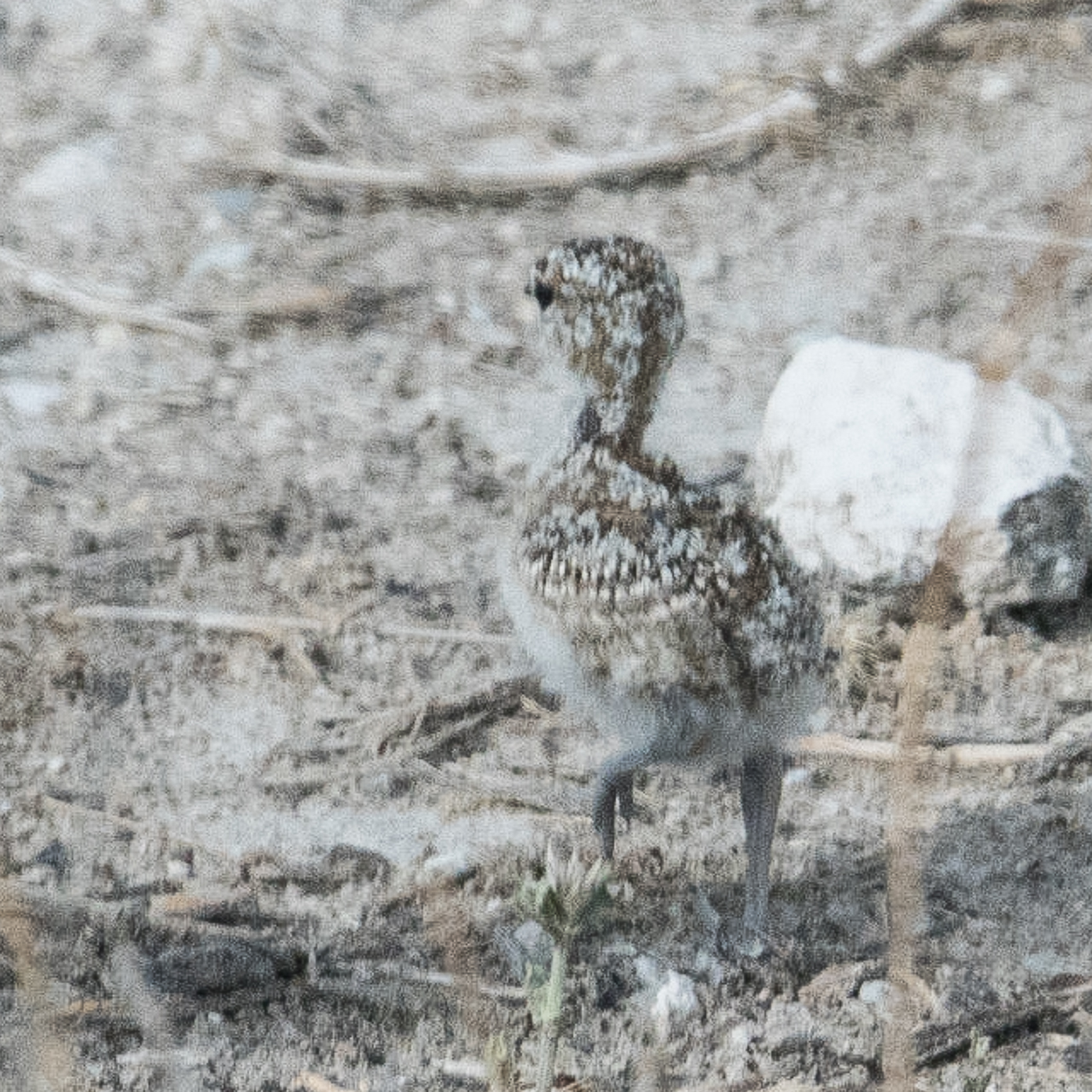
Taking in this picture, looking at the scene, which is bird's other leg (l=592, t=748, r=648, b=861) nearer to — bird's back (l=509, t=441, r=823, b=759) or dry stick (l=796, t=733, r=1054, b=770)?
bird's back (l=509, t=441, r=823, b=759)

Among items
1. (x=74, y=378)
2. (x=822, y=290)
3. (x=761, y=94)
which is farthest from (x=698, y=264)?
(x=74, y=378)

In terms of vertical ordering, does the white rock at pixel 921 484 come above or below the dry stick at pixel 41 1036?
above

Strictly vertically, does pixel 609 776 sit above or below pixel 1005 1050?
above

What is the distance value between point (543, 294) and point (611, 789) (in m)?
0.80

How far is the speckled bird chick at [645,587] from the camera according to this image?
2.71 meters

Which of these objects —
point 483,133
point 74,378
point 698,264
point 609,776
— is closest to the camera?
point 609,776

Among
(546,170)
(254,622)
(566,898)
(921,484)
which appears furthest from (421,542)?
(566,898)

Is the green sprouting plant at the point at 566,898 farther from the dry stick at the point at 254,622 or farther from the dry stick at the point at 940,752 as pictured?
the dry stick at the point at 254,622

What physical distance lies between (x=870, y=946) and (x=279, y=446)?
6.96 ft

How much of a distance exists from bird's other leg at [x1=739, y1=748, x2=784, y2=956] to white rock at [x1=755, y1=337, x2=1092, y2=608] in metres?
0.83

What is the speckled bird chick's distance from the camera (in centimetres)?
271

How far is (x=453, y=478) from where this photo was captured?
447cm

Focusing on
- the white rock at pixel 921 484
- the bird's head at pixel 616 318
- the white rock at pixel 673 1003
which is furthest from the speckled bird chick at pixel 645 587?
the white rock at pixel 921 484

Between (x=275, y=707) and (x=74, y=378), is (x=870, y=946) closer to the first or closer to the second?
(x=275, y=707)
